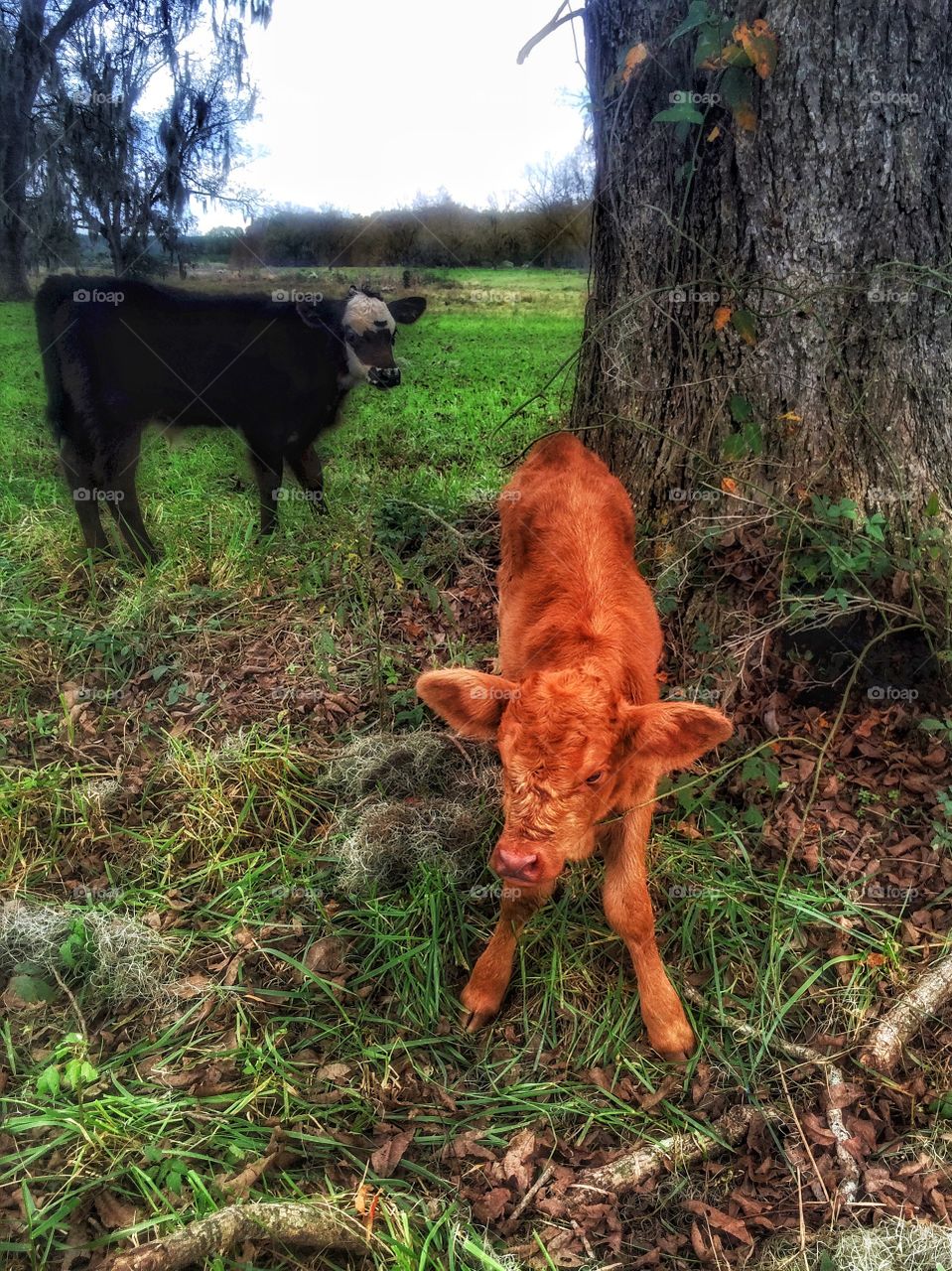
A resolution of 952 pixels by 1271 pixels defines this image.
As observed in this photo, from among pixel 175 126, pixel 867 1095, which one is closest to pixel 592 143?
pixel 175 126

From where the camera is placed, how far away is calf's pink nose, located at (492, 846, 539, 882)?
7.82 ft

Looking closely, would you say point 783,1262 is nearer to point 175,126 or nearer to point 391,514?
point 391,514

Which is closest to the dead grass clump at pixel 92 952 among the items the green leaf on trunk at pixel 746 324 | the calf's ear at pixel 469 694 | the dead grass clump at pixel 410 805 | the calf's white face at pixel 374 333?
the dead grass clump at pixel 410 805

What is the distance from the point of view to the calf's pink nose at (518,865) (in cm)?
238

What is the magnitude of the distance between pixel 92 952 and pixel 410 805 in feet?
4.67

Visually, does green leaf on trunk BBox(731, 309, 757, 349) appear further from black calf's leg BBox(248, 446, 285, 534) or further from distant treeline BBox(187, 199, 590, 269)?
black calf's leg BBox(248, 446, 285, 534)

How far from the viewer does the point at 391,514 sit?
516cm

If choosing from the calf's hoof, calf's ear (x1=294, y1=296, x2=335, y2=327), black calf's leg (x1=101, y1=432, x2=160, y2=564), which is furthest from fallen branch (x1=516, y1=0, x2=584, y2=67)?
the calf's hoof

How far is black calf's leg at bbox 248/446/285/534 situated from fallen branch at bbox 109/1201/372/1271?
12.1ft

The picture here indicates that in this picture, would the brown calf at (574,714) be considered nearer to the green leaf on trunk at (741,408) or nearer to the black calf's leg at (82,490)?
the green leaf on trunk at (741,408)

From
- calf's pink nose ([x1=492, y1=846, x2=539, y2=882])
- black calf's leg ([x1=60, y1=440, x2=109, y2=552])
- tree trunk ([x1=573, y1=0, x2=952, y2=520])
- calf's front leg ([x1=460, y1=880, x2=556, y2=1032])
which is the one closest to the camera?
calf's pink nose ([x1=492, y1=846, x2=539, y2=882])

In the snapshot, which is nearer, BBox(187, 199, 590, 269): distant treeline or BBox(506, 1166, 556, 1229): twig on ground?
BBox(506, 1166, 556, 1229): twig on ground

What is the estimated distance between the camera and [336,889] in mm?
3633

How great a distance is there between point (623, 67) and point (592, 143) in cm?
42
